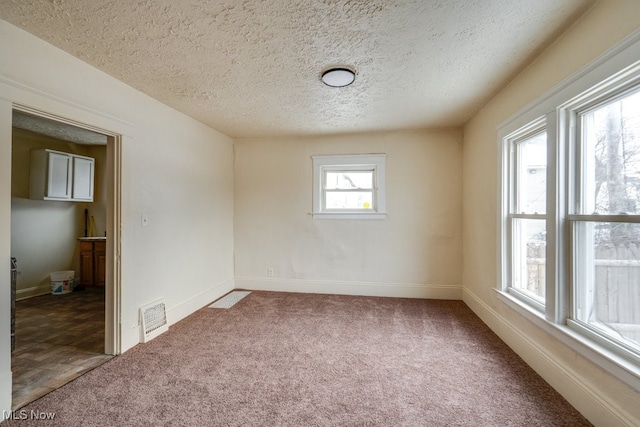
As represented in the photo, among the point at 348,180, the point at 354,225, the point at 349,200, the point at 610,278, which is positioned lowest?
the point at 610,278

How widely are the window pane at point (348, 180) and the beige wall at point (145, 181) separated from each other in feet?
5.30

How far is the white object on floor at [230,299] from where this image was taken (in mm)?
3771

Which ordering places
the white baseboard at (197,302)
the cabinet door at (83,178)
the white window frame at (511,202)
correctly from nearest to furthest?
the white window frame at (511,202) < the white baseboard at (197,302) < the cabinet door at (83,178)

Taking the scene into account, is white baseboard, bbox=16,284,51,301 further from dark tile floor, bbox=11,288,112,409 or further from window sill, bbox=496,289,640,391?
window sill, bbox=496,289,640,391

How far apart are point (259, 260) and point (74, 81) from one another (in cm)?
312

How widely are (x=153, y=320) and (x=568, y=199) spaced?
364 centimetres

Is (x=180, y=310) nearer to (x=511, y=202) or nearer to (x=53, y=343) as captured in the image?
(x=53, y=343)

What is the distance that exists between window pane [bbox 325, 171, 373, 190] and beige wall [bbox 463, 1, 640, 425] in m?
1.35

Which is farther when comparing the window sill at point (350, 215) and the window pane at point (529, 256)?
the window sill at point (350, 215)

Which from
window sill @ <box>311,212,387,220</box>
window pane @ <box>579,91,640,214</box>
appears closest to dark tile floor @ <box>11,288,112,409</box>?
window sill @ <box>311,212,387,220</box>

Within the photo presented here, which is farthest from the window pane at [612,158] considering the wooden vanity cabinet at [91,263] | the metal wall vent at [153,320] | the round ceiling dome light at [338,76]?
the wooden vanity cabinet at [91,263]

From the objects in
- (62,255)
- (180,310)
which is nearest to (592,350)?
(180,310)

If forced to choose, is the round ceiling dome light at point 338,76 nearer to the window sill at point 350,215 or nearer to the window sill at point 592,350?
the window sill at point 350,215

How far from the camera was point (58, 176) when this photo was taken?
4.39m
